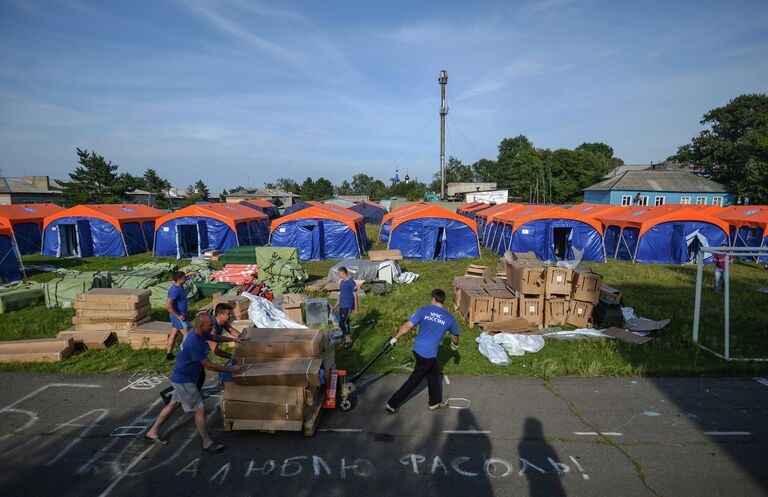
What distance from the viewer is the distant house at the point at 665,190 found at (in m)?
47.2

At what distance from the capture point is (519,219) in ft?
67.3

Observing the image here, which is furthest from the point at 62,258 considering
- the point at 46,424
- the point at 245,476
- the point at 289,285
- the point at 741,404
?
the point at 741,404

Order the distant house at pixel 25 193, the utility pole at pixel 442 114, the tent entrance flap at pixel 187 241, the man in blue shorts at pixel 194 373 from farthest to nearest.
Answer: the distant house at pixel 25 193 → the utility pole at pixel 442 114 → the tent entrance flap at pixel 187 241 → the man in blue shorts at pixel 194 373

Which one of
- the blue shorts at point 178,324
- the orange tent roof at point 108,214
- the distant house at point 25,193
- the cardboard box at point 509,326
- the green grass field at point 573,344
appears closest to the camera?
the green grass field at point 573,344

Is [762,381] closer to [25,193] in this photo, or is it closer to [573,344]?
[573,344]

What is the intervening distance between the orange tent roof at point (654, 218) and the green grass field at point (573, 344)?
4667 mm

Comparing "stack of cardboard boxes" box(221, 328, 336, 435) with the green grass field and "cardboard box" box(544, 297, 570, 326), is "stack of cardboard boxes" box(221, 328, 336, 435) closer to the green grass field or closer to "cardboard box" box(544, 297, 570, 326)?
the green grass field

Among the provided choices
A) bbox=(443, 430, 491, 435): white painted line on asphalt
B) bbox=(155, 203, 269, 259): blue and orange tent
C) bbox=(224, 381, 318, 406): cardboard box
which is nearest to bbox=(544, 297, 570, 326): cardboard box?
bbox=(443, 430, 491, 435): white painted line on asphalt

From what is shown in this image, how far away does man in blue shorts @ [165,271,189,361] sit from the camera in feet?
26.1

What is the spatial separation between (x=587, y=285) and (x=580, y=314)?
2.73ft

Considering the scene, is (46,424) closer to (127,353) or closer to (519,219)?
(127,353)

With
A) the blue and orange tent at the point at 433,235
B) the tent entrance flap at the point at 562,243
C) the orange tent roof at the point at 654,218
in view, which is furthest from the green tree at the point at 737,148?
the blue and orange tent at the point at 433,235

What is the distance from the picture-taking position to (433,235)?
68.4 ft

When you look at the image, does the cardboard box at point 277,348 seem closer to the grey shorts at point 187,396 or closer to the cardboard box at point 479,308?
the grey shorts at point 187,396
